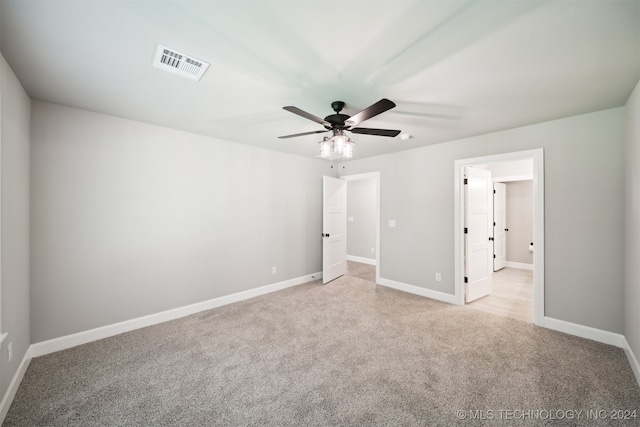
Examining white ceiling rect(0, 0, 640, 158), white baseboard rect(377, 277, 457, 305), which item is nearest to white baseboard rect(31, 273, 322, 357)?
white baseboard rect(377, 277, 457, 305)

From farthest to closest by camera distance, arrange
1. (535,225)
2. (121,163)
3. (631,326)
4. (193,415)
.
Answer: (535,225)
(121,163)
(631,326)
(193,415)

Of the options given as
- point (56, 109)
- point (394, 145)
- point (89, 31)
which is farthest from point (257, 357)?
point (394, 145)

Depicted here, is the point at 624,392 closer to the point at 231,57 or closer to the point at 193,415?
the point at 193,415

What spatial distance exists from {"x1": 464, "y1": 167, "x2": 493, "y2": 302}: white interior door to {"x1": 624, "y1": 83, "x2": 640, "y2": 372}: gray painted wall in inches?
62.0

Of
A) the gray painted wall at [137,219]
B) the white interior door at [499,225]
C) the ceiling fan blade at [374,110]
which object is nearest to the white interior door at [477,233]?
the white interior door at [499,225]

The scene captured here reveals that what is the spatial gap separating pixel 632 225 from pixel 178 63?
4.28 metres

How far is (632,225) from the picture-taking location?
7.86ft

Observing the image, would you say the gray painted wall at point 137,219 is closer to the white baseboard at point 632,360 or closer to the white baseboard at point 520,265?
the white baseboard at point 632,360

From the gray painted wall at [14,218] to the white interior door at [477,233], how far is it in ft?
16.7

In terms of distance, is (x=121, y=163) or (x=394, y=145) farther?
(x=394, y=145)

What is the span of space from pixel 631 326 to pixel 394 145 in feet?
10.9

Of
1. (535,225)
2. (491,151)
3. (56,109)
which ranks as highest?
(56,109)

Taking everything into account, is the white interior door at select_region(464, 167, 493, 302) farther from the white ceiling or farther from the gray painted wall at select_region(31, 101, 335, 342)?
the gray painted wall at select_region(31, 101, 335, 342)

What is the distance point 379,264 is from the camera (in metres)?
4.90
